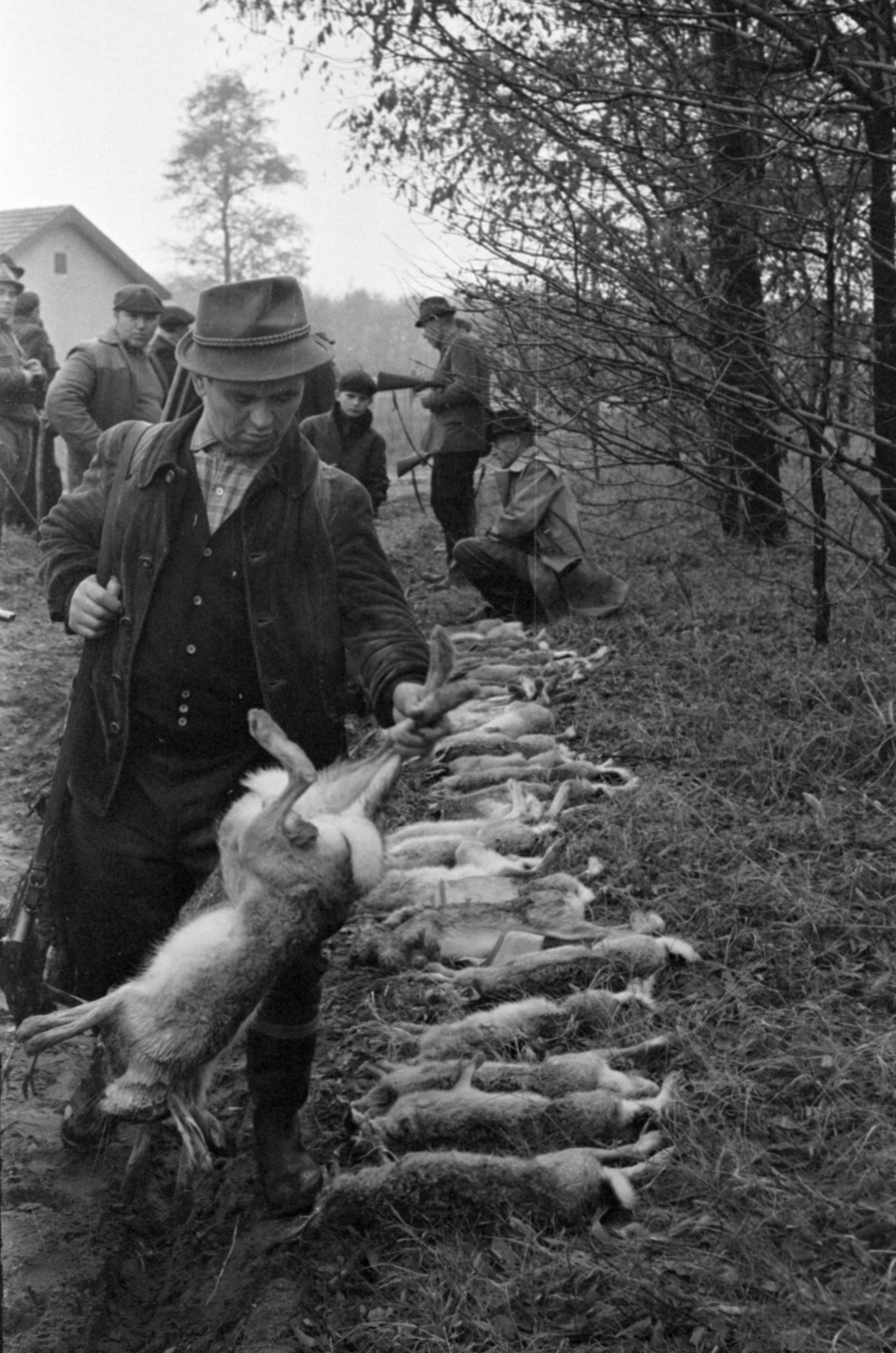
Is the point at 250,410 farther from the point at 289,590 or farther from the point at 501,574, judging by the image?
the point at 501,574

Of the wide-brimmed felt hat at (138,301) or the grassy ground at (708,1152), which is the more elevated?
the wide-brimmed felt hat at (138,301)

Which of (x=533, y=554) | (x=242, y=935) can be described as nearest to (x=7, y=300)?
(x=242, y=935)

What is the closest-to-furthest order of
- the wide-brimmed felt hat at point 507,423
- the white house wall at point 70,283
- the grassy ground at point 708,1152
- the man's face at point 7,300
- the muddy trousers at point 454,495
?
the grassy ground at point 708,1152 → the white house wall at point 70,283 → the man's face at point 7,300 → the wide-brimmed felt hat at point 507,423 → the muddy trousers at point 454,495

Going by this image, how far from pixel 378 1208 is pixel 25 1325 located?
0.89m

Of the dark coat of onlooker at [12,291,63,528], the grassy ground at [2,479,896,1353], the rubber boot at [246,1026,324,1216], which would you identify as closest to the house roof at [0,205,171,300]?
the dark coat of onlooker at [12,291,63,528]

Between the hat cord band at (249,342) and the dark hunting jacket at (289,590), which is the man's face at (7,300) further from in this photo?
the hat cord band at (249,342)

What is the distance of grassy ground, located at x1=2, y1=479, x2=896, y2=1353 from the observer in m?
2.82

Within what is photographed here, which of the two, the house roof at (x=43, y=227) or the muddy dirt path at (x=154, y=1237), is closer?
the house roof at (x=43, y=227)

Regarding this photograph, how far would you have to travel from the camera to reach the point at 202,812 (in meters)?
3.25

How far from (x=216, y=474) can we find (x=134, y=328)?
458 centimetres

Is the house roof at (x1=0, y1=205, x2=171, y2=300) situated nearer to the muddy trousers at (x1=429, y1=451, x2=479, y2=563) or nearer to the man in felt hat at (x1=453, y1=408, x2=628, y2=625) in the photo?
the man in felt hat at (x1=453, y1=408, x2=628, y2=625)

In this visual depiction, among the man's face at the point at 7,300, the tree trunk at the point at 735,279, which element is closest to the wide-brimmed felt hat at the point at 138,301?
the man's face at the point at 7,300

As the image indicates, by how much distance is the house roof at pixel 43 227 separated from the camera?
257cm

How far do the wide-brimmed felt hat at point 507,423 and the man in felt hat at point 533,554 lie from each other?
0.08 ft
